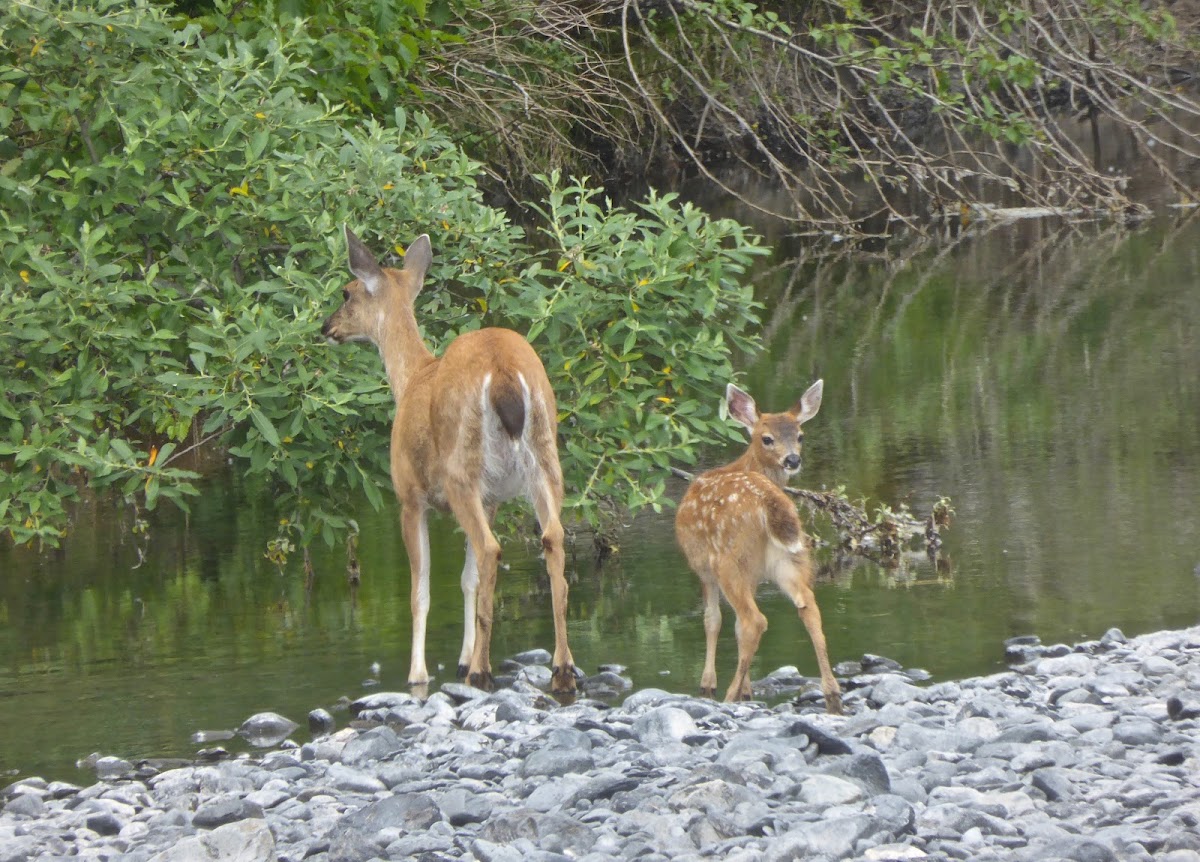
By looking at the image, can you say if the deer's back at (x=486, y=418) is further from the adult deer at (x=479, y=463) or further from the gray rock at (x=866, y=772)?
the gray rock at (x=866, y=772)

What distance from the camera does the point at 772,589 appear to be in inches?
382

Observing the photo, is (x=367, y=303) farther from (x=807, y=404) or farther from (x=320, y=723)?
(x=320, y=723)

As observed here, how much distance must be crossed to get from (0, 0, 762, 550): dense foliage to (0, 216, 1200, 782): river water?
580mm

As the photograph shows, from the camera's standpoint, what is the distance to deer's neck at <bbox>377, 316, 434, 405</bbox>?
29.7 ft

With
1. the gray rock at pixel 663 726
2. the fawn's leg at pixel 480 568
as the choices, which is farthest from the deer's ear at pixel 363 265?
the gray rock at pixel 663 726

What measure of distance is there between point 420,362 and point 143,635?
203 centimetres

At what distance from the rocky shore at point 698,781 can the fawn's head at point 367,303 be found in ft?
7.28

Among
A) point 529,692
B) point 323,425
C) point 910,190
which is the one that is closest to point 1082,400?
point 323,425

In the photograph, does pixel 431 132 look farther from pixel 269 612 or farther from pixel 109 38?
pixel 269 612

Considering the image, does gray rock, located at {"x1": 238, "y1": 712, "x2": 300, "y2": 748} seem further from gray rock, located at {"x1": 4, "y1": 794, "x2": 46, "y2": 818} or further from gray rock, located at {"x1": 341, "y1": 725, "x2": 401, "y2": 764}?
gray rock, located at {"x1": 4, "y1": 794, "x2": 46, "y2": 818}

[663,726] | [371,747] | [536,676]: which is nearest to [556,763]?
[663,726]

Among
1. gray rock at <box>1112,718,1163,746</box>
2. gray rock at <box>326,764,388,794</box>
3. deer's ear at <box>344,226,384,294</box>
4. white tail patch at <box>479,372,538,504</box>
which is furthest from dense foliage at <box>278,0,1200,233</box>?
gray rock at <box>1112,718,1163,746</box>

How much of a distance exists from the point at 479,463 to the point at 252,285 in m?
2.27

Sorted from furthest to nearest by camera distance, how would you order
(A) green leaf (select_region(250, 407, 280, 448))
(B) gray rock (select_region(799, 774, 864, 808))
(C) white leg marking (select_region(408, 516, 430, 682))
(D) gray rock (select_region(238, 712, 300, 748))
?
(A) green leaf (select_region(250, 407, 280, 448)) → (C) white leg marking (select_region(408, 516, 430, 682)) → (D) gray rock (select_region(238, 712, 300, 748)) → (B) gray rock (select_region(799, 774, 864, 808))
